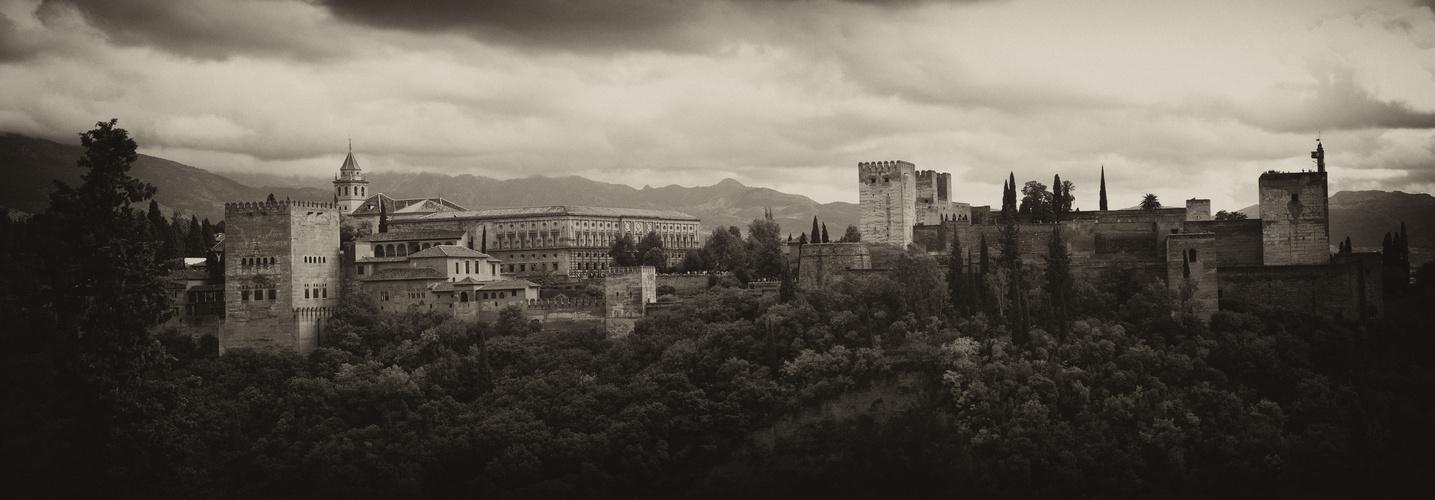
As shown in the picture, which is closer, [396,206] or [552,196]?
[396,206]

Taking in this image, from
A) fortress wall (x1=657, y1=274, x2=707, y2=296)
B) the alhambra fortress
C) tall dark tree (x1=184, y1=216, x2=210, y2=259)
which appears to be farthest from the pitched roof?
fortress wall (x1=657, y1=274, x2=707, y2=296)

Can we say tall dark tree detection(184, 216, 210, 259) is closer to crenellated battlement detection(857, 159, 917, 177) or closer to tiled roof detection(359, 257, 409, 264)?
tiled roof detection(359, 257, 409, 264)

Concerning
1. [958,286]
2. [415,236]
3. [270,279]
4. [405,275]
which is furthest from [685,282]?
[270,279]

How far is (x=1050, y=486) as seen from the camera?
43875mm

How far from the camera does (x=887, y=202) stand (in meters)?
58.8

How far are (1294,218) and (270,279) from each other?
42541mm

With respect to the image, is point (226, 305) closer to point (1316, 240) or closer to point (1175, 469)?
point (1175, 469)

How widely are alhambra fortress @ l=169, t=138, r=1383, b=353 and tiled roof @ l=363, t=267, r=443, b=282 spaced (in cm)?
7

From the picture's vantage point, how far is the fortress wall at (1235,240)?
5253cm

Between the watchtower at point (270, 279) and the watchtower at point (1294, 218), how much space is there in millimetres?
40007

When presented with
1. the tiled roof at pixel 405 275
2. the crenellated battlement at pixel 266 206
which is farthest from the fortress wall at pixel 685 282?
the crenellated battlement at pixel 266 206

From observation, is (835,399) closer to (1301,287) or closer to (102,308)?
(1301,287)

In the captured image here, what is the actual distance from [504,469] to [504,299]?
40.5 ft

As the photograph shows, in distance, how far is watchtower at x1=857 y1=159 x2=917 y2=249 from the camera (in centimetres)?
5853
